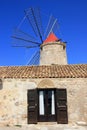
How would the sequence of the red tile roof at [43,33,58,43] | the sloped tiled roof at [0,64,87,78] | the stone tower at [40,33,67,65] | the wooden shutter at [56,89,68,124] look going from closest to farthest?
the wooden shutter at [56,89,68,124], the sloped tiled roof at [0,64,87,78], the stone tower at [40,33,67,65], the red tile roof at [43,33,58,43]

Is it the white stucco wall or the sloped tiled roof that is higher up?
the sloped tiled roof

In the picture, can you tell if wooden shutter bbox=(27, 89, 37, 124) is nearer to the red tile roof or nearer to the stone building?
the stone building

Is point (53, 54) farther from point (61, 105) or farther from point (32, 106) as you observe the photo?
point (32, 106)

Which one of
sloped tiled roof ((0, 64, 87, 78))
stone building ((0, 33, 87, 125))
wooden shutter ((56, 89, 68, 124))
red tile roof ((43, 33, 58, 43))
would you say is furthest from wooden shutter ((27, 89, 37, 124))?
red tile roof ((43, 33, 58, 43))

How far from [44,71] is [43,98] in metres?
1.68

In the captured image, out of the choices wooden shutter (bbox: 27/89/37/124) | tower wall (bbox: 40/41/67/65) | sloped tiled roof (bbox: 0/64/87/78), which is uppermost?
tower wall (bbox: 40/41/67/65)

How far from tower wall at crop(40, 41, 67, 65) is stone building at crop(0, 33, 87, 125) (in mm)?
5151

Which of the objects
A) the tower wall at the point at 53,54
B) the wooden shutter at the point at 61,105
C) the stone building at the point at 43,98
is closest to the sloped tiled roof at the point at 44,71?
the stone building at the point at 43,98

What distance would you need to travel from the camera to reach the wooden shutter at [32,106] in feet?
38.2

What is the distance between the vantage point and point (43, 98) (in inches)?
474

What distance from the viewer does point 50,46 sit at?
710 inches

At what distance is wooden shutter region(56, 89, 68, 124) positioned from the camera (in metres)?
11.6

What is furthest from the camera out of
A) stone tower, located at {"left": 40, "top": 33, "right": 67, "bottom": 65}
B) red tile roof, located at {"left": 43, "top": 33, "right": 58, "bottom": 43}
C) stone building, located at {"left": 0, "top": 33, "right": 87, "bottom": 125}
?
red tile roof, located at {"left": 43, "top": 33, "right": 58, "bottom": 43}

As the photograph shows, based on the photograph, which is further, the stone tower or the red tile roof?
the red tile roof
